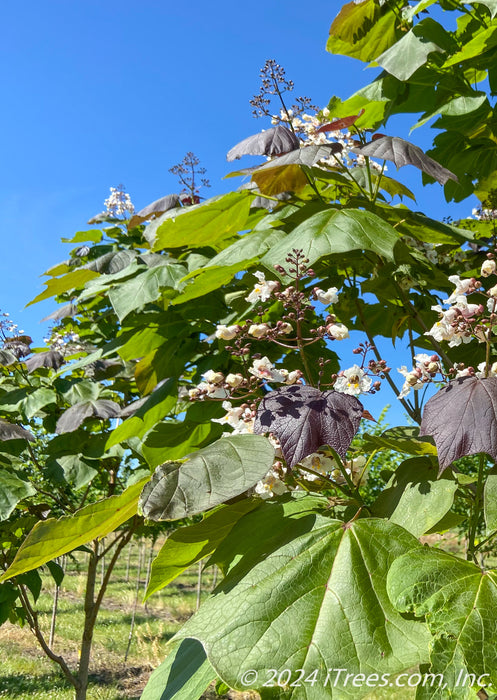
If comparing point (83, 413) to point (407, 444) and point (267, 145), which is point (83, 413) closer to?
point (267, 145)

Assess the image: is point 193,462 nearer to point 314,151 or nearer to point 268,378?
point 268,378

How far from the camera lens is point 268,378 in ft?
3.83

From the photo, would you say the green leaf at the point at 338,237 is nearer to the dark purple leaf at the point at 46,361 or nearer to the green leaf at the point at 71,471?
the green leaf at the point at 71,471

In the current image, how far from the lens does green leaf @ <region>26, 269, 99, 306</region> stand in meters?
2.27

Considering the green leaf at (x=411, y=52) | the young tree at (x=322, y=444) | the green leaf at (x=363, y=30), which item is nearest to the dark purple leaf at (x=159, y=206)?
the young tree at (x=322, y=444)

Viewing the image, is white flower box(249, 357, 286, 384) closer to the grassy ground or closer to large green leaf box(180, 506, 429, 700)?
large green leaf box(180, 506, 429, 700)

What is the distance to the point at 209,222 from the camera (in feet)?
5.69

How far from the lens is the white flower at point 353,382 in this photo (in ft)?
3.66

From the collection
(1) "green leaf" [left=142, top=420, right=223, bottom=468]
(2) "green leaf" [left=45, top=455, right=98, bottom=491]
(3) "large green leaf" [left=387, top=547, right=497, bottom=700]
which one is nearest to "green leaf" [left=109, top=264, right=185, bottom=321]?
(1) "green leaf" [left=142, top=420, right=223, bottom=468]

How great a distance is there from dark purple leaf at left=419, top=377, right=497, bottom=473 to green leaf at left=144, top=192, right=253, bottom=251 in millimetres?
971

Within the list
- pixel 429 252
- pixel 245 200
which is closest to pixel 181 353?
pixel 245 200

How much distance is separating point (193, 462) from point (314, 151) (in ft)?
2.65

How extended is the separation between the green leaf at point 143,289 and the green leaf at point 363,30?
102 centimetres

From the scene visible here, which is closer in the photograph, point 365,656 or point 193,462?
point 365,656
